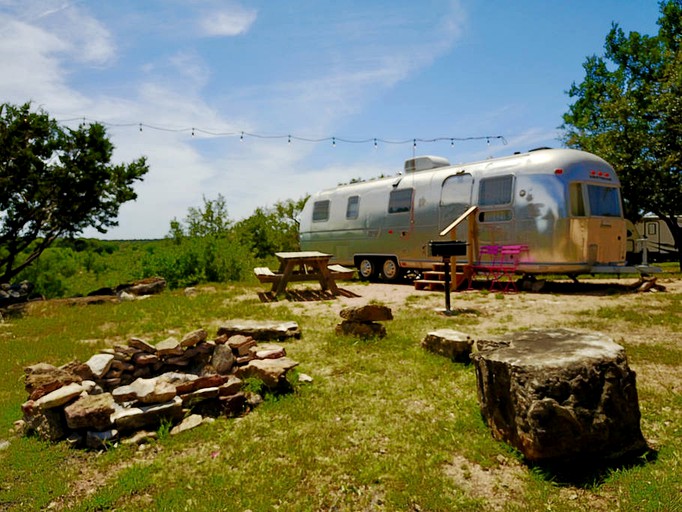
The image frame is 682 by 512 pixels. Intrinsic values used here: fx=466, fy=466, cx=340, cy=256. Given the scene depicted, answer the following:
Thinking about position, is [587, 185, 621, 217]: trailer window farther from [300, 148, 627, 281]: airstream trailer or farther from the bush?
the bush

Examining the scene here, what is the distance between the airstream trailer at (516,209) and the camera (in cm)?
1045

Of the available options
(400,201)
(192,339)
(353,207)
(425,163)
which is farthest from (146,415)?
(353,207)

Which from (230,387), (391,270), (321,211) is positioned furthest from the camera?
(321,211)

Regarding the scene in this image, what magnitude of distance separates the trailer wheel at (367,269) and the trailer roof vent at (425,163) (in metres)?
3.15

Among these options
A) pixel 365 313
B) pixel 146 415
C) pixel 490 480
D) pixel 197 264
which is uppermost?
pixel 197 264

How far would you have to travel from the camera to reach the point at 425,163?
45.2 ft

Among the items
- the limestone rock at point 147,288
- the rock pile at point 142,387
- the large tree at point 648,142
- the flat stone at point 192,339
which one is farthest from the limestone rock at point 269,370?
the large tree at point 648,142

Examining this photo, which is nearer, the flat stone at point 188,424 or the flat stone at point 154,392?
the flat stone at point 188,424

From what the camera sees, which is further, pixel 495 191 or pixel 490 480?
pixel 495 191

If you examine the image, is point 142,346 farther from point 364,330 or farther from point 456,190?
point 456,190

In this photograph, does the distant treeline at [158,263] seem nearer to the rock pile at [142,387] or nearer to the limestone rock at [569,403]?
the rock pile at [142,387]

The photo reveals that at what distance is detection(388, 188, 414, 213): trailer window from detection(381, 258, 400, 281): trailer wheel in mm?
1564

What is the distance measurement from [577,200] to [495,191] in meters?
1.80

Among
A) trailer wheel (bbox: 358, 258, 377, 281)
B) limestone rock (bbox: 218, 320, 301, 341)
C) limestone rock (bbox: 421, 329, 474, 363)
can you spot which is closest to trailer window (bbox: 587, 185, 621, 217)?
trailer wheel (bbox: 358, 258, 377, 281)
